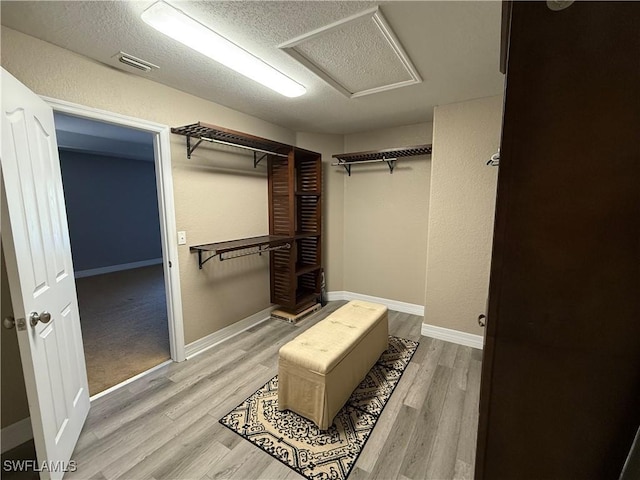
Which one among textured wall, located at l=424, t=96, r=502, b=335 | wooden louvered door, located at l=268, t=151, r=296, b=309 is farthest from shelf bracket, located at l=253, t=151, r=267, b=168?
textured wall, located at l=424, t=96, r=502, b=335

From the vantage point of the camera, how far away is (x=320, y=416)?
171 cm

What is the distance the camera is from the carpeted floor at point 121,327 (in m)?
2.43

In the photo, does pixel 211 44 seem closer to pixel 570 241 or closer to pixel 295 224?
pixel 570 241

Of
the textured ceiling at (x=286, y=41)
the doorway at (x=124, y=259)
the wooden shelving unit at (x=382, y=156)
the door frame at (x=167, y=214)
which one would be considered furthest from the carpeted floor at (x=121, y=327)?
the wooden shelving unit at (x=382, y=156)

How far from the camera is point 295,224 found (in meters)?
3.42

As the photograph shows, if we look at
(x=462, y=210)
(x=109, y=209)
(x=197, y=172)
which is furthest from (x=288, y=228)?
(x=109, y=209)

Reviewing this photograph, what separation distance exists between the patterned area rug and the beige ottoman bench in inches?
3.2

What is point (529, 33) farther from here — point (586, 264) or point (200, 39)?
point (200, 39)

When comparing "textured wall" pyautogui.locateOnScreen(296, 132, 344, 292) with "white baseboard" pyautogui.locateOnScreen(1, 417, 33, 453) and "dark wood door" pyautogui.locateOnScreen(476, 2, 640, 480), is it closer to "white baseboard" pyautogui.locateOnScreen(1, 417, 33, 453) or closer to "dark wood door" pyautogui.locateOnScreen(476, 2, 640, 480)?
"white baseboard" pyautogui.locateOnScreen(1, 417, 33, 453)

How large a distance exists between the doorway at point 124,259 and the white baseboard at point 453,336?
8.40 feet

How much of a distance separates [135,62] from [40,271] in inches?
58.3

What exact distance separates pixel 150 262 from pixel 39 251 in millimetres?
6034

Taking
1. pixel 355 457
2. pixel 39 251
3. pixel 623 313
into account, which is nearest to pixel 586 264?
pixel 623 313

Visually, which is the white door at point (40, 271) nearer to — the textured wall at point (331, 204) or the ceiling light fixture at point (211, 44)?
the ceiling light fixture at point (211, 44)
